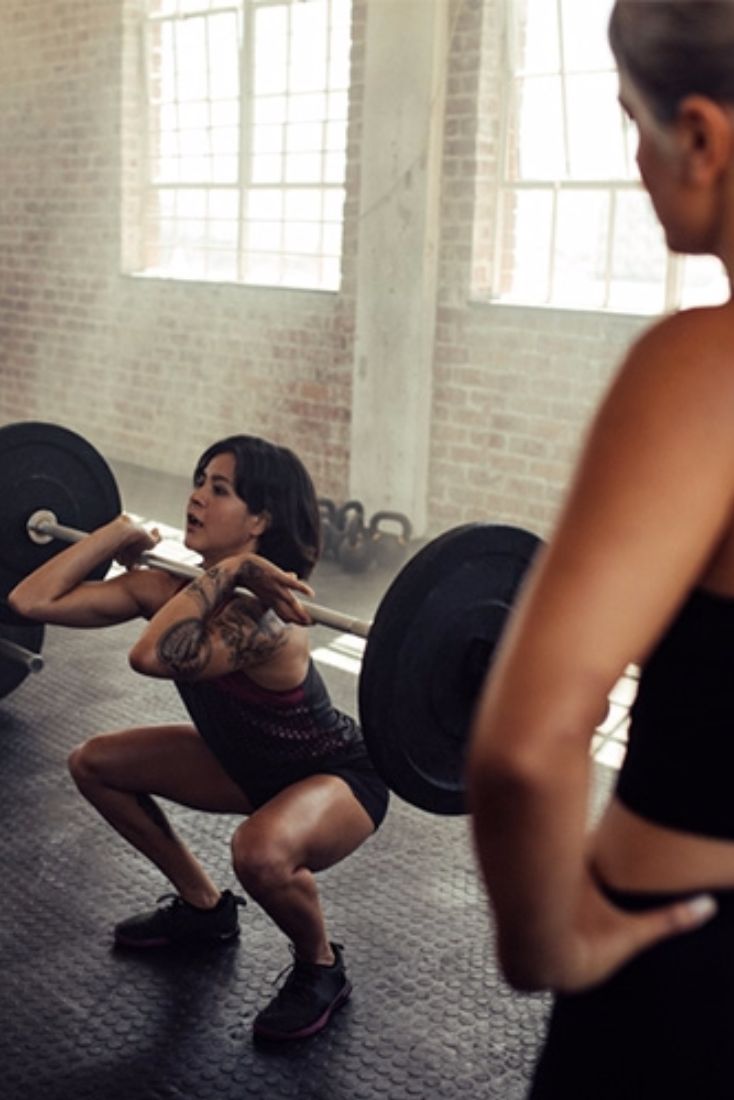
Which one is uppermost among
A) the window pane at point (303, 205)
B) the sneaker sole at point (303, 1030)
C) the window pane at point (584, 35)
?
the window pane at point (584, 35)

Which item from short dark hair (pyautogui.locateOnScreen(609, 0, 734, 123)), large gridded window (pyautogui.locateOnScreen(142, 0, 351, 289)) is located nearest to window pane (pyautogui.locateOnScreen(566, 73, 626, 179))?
large gridded window (pyautogui.locateOnScreen(142, 0, 351, 289))

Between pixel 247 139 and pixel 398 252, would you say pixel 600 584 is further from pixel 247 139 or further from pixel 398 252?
pixel 247 139

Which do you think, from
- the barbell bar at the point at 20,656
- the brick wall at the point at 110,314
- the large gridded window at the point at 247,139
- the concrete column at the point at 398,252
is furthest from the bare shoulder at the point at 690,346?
the large gridded window at the point at 247,139

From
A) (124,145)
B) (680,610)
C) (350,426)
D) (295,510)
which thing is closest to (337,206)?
(350,426)

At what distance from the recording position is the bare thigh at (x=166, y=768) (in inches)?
79.0

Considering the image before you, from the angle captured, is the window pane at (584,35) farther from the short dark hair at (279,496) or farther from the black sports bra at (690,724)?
the black sports bra at (690,724)

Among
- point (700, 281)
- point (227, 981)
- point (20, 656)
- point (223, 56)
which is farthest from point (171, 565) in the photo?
point (223, 56)

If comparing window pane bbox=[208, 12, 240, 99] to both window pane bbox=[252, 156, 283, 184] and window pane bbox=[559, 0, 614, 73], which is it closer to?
window pane bbox=[252, 156, 283, 184]

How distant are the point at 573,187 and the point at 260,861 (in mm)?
3236

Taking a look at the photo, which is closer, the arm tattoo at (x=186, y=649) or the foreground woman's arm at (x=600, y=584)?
the foreground woman's arm at (x=600, y=584)

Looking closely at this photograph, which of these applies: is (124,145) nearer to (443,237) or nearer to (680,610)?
(443,237)

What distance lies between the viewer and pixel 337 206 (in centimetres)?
536

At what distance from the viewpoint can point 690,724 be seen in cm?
63

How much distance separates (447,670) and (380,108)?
362 cm
